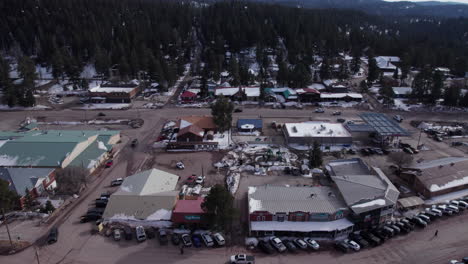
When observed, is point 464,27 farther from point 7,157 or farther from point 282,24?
point 7,157

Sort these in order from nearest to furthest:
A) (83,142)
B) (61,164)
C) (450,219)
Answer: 1. (450,219)
2. (61,164)
3. (83,142)

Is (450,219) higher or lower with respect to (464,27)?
lower

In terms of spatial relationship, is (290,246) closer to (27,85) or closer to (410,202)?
(410,202)

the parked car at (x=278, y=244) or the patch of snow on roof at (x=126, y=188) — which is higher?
the patch of snow on roof at (x=126, y=188)

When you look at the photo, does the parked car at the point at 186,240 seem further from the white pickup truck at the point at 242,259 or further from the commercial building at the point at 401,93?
the commercial building at the point at 401,93

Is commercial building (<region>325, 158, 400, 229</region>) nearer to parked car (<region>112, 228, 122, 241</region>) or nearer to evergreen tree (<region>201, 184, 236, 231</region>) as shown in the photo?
evergreen tree (<region>201, 184, 236, 231</region>)

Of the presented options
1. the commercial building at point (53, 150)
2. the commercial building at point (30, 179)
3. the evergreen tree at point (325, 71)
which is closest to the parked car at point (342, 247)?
the commercial building at point (53, 150)

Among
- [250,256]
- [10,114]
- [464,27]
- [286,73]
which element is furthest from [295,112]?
[464,27]
